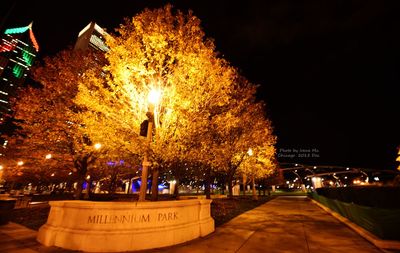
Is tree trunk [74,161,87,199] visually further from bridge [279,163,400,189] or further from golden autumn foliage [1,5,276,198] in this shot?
bridge [279,163,400,189]

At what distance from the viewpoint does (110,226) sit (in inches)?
279

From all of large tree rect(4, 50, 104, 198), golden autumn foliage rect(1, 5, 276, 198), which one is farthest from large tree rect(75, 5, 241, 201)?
large tree rect(4, 50, 104, 198)

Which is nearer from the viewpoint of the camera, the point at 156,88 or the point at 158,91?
the point at 158,91

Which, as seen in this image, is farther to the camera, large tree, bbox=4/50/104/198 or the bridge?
the bridge

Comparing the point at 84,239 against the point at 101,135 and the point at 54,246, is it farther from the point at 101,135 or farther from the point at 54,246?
the point at 101,135

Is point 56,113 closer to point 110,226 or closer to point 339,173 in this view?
point 110,226

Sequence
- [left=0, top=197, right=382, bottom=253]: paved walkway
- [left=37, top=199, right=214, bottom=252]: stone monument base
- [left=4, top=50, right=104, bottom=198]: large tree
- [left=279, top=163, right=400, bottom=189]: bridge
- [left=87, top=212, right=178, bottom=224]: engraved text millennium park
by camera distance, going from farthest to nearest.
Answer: [left=279, top=163, right=400, bottom=189]: bridge, [left=4, top=50, right=104, bottom=198]: large tree, [left=0, top=197, right=382, bottom=253]: paved walkway, [left=87, top=212, right=178, bottom=224]: engraved text millennium park, [left=37, top=199, right=214, bottom=252]: stone monument base

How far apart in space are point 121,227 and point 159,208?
52.4 inches

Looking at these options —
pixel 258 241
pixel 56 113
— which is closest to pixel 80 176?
pixel 56 113

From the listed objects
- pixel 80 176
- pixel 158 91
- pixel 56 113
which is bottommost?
pixel 80 176

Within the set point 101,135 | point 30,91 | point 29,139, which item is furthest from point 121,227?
point 30,91

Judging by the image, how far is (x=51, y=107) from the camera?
17016 mm

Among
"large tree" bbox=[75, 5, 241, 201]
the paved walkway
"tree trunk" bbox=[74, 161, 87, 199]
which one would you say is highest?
"large tree" bbox=[75, 5, 241, 201]

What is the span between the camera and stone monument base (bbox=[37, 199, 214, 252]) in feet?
22.8
